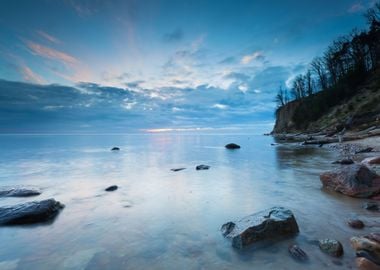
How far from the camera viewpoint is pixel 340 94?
47.8 metres

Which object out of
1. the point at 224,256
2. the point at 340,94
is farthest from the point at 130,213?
the point at 340,94

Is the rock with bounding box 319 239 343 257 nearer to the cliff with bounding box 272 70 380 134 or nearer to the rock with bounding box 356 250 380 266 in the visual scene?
the rock with bounding box 356 250 380 266

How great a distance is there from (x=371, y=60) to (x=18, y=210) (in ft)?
216

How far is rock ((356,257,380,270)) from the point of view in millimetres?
3480

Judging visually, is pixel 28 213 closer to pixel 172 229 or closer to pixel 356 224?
pixel 172 229

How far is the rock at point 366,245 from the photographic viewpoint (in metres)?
3.72

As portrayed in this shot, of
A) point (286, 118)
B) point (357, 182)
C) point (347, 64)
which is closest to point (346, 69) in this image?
point (347, 64)

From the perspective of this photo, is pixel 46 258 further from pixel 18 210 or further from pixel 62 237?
pixel 18 210

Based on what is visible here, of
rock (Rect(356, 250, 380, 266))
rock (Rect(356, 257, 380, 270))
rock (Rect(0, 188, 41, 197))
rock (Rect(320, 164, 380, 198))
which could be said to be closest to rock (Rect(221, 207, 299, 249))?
rock (Rect(356, 250, 380, 266))

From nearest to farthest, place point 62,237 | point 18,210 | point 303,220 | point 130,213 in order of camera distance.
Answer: point 62,237 → point 303,220 → point 18,210 → point 130,213

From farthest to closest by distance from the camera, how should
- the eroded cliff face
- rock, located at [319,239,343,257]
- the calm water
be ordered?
the eroded cliff face → the calm water → rock, located at [319,239,343,257]

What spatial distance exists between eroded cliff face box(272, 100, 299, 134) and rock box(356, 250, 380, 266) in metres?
64.0

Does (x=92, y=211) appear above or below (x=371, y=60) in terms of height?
below

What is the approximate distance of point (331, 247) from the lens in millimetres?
4090
